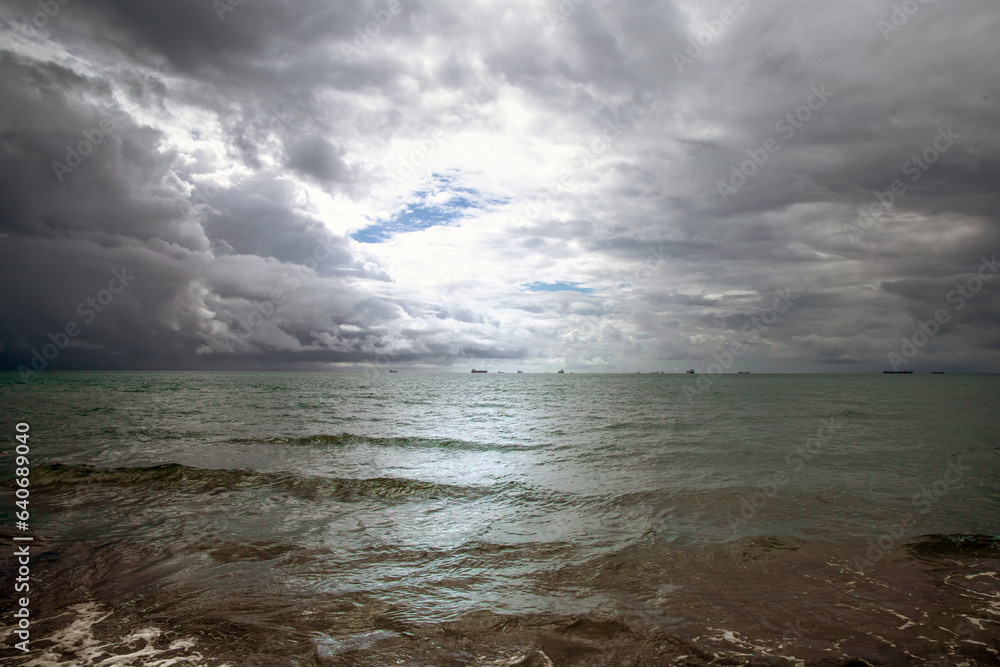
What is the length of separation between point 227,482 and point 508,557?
1151 centimetres

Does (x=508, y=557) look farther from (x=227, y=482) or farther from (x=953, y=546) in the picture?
(x=227, y=482)

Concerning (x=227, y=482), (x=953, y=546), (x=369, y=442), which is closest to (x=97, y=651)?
(x=227, y=482)

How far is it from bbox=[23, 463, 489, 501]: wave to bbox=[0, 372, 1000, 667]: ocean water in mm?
120

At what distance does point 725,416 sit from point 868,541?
30.1 metres

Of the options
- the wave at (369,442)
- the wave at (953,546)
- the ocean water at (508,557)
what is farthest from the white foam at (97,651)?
the wave at (369,442)

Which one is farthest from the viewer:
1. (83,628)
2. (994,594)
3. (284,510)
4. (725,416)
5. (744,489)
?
(725,416)

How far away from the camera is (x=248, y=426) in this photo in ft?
97.8

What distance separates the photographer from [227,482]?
1543 centimetres

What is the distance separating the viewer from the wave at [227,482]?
47.7 ft

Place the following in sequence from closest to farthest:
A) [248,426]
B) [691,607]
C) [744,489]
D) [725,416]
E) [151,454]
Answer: [691,607]
[744,489]
[151,454]
[248,426]
[725,416]

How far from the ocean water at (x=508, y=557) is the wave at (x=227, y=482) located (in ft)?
0.39

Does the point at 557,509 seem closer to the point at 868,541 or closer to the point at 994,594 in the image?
the point at 868,541

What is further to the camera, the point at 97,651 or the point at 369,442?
the point at 369,442

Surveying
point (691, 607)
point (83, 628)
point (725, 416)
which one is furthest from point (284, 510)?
point (725, 416)
